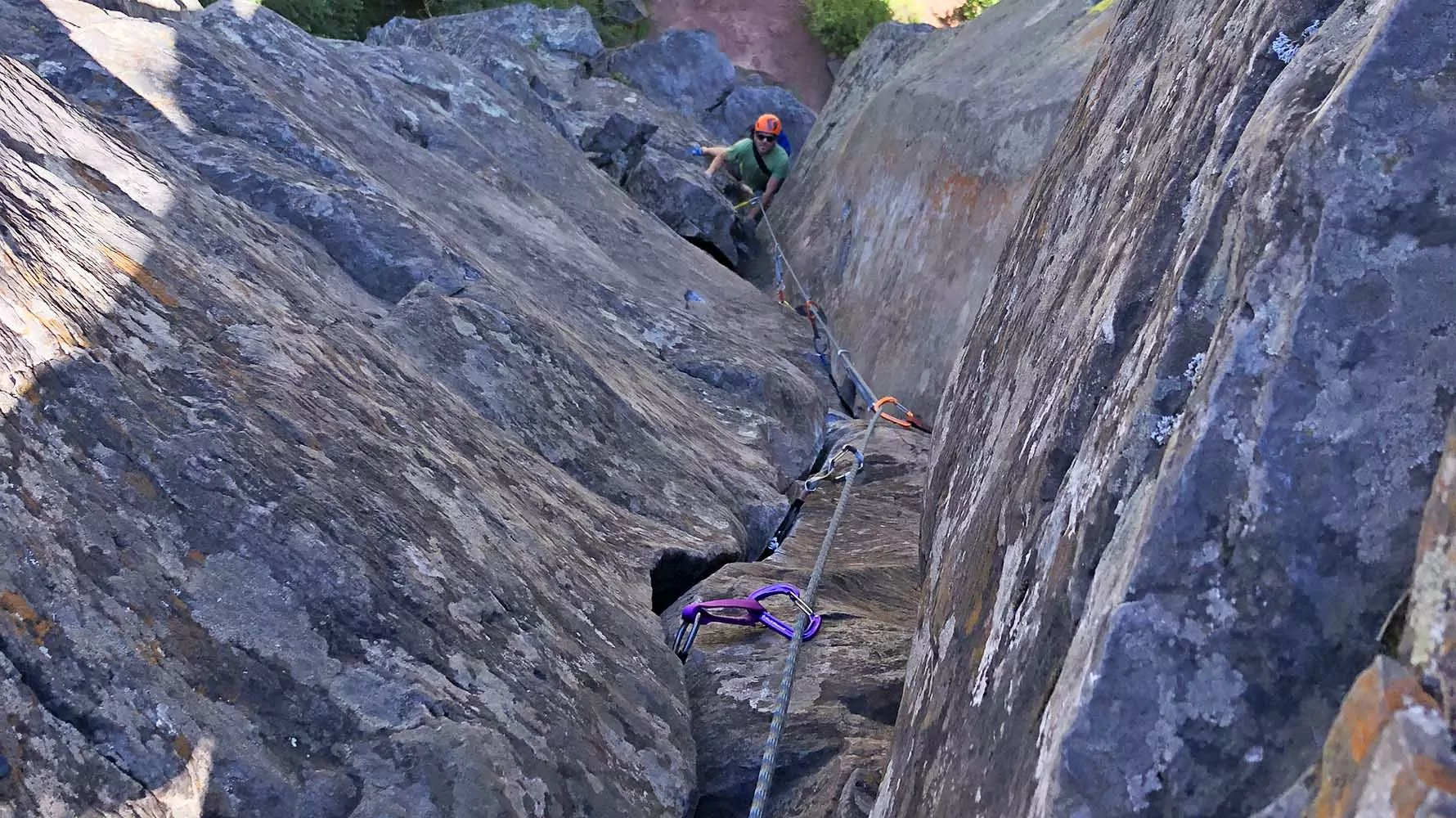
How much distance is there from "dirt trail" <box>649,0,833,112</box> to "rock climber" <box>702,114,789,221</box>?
39.6 feet

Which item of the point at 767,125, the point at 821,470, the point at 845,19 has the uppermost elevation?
the point at 845,19

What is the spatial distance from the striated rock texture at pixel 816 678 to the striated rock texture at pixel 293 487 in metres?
0.10

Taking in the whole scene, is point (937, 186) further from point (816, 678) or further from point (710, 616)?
point (816, 678)

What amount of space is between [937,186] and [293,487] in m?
4.11

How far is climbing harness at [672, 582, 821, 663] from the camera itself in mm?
2535

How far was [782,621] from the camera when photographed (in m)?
2.62

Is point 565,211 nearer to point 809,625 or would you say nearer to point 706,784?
point 809,625

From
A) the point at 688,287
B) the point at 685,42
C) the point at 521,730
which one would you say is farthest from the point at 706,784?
the point at 685,42

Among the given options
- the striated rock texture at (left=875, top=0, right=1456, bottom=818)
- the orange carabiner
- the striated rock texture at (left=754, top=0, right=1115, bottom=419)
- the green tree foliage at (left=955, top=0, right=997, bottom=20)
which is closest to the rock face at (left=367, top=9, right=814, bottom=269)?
the striated rock texture at (left=754, top=0, right=1115, bottom=419)

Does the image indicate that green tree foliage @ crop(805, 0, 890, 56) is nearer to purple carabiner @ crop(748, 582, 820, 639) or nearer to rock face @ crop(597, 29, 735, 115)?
rock face @ crop(597, 29, 735, 115)

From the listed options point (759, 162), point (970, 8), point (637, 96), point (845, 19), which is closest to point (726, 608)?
point (759, 162)

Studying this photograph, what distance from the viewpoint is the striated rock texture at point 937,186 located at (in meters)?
4.64

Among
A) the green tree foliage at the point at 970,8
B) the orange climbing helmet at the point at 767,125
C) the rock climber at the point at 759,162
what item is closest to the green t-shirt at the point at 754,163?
the rock climber at the point at 759,162

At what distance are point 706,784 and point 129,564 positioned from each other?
1155 mm
